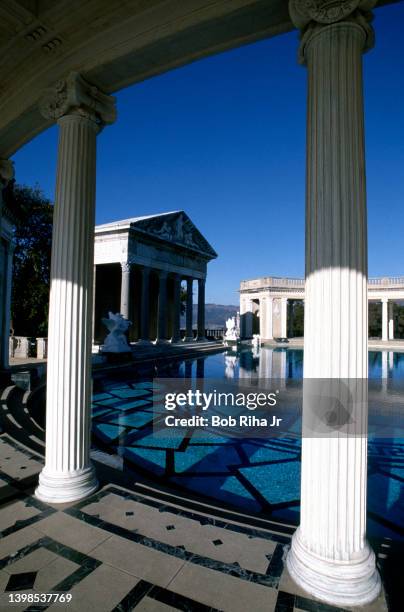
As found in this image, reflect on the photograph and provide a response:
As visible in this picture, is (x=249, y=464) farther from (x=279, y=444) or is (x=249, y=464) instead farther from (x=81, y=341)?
(x=81, y=341)

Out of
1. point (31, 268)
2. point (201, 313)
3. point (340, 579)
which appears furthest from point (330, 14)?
point (201, 313)

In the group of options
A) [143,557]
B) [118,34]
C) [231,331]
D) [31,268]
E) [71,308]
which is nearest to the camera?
[143,557]

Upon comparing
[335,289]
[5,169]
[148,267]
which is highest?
[148,267]

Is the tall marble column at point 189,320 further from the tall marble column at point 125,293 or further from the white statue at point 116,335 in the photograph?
the white statue at point 116,335

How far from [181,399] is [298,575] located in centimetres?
861

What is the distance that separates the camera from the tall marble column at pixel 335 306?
2.77m

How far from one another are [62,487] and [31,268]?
941 inches

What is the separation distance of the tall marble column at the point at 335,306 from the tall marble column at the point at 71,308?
105 inches

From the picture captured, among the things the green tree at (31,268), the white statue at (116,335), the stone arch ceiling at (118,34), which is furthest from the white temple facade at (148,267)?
the stone arch ceiling at (118,34)

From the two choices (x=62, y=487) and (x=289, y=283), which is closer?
(x=62, y=487)

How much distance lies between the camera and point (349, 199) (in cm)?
290

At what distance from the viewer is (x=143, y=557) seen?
3.16 meters

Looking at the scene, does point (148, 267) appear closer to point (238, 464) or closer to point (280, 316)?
point (238, 464)

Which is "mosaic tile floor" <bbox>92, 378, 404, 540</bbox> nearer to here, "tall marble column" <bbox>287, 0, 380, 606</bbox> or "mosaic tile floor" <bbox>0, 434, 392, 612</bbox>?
"mosaic tile floor" <bbox>0, 434, 392, 612</bbox>
